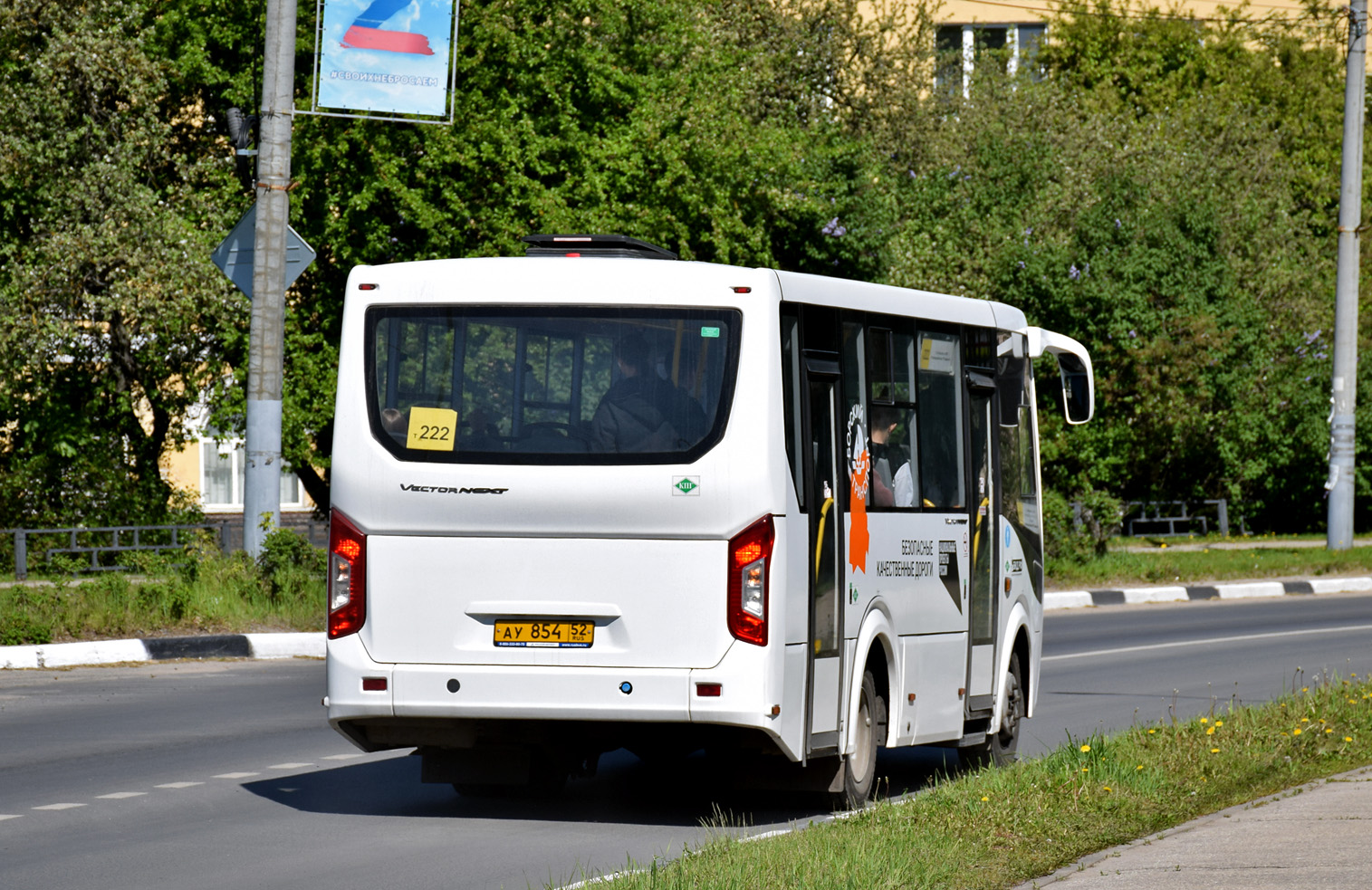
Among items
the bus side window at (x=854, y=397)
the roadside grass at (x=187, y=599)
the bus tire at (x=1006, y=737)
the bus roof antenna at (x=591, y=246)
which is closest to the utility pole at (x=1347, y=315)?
the roadside grass at (x=187, y=599)

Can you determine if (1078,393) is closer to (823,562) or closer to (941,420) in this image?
(941,420)

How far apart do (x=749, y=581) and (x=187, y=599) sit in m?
10.4

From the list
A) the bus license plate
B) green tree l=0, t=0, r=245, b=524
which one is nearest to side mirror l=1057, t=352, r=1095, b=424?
the bus license plate

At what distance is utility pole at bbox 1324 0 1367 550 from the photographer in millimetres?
31359

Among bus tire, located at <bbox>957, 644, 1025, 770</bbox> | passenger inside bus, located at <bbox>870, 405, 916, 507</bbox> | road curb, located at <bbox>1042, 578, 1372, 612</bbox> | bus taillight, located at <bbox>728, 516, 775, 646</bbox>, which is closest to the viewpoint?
bus taillight, located at <bbox>728, 516, 775, 646</bbox>

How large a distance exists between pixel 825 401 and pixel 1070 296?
2513cm

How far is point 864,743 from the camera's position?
9922 millimetres

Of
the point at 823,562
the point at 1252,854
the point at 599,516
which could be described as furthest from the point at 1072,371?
the point at 1252,854

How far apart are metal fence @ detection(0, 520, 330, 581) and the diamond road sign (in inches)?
275

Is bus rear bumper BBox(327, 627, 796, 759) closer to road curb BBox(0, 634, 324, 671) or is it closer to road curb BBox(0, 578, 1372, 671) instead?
road curb BBox(0, 578, 1372, 671)

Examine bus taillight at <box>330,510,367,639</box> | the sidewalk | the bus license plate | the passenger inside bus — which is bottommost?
the sidewalk

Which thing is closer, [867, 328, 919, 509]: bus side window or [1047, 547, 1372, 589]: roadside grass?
[867, 328, 919, 509]: bus side window

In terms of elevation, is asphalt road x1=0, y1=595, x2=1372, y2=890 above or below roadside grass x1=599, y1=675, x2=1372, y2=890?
below

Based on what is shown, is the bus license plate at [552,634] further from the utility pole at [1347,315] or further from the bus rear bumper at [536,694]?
the utility pole at [1347,315]
